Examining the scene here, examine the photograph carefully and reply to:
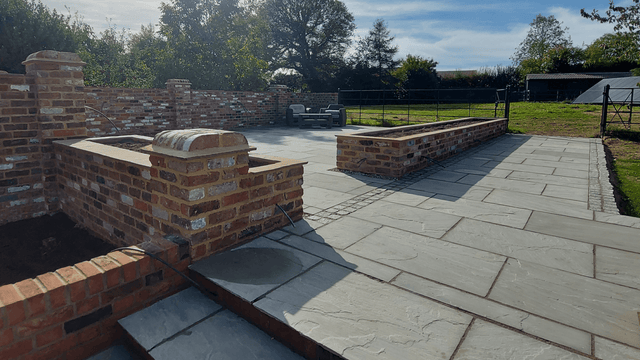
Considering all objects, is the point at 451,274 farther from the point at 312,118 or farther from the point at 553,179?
the point at 312,118

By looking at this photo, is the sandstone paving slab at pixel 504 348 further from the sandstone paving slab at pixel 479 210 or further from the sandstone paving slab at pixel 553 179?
the sandstone paving slab at pixel 553 179

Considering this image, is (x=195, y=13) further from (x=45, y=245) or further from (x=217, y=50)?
(x=45, y=245)

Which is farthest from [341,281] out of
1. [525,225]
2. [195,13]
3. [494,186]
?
[195,13]

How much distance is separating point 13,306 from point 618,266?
3.35 meters

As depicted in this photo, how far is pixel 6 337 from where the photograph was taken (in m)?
1.53

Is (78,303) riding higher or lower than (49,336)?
higher

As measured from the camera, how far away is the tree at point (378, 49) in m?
35.4

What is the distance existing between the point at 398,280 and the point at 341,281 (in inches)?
13.4

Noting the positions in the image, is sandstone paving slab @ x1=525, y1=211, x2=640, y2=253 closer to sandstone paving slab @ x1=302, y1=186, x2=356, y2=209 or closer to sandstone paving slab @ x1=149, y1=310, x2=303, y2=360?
sandstone paving slab @ x1=302, y1=186, x2=356, y2=209

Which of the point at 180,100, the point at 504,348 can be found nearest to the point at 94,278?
the point at 504,348

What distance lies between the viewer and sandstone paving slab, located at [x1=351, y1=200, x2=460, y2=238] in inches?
120

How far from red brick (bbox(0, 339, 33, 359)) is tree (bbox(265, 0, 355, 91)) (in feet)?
102

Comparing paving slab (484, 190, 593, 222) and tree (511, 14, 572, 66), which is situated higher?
tree (511, 14, 572, 66)

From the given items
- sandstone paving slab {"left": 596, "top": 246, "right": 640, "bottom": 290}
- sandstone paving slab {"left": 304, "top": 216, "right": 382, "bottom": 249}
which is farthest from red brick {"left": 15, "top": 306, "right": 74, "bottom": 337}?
sandstone paving slab {"left": 596, "top": 246, "right": 640, "bottom": 290}
